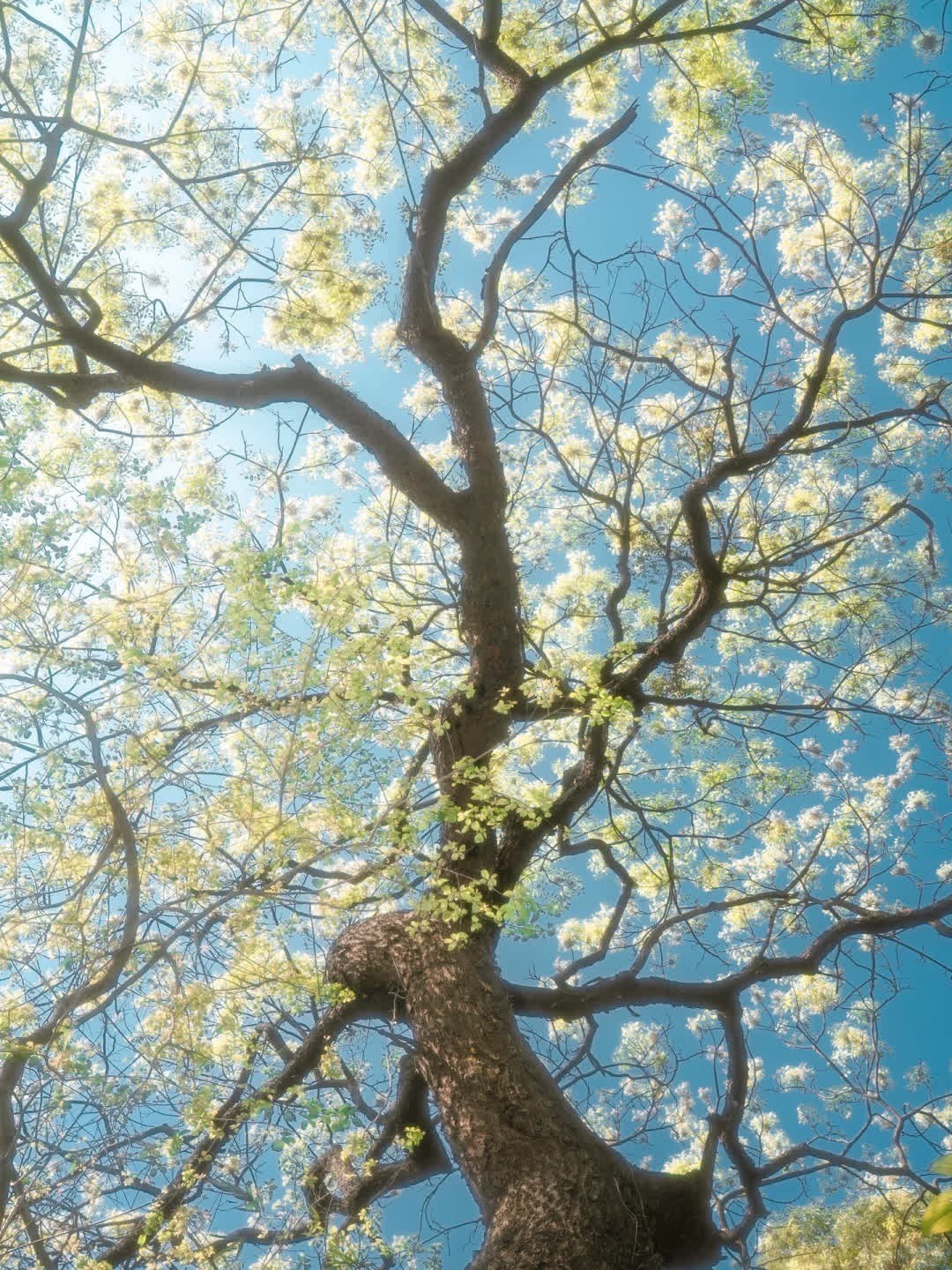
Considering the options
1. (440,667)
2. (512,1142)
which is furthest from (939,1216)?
(440,667)

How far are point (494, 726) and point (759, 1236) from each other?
5639 mm

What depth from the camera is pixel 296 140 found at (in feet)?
18.8

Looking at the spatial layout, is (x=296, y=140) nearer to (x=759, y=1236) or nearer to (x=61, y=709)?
(x=61, y=709)

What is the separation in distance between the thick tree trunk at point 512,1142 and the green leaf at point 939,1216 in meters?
1.68

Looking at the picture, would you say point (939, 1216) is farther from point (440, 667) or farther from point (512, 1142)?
point (440, 667)

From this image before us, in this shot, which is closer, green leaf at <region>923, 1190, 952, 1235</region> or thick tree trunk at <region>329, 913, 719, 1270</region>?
green leaf at <region>923, 1190, 952, 1235</region>

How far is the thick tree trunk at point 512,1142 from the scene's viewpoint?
294cm

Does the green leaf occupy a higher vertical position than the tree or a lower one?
lower

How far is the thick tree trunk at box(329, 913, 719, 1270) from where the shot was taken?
2.94 metres

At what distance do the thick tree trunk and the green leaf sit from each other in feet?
5.51

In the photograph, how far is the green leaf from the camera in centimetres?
157

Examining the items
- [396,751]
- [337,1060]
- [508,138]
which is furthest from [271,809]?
[508,138]

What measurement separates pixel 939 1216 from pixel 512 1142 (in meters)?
2.02

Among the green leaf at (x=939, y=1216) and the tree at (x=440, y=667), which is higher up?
the tree at (x=440, y=667)
